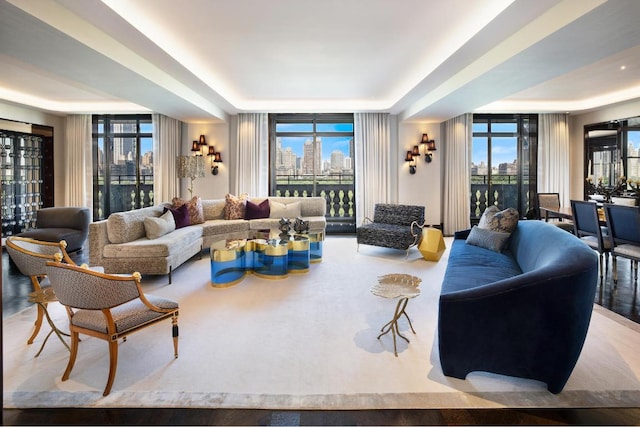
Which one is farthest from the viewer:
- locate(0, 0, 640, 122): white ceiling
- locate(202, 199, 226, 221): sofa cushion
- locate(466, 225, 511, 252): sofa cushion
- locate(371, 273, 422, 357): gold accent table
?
locate(202, 199, 226, 221): sofa cushion

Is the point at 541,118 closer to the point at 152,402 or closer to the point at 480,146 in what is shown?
the point at 480,146

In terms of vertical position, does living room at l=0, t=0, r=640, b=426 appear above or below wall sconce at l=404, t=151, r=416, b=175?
above

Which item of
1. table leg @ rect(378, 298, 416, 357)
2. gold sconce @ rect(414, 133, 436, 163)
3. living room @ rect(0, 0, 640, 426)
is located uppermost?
living room @ rect(0, 0, 640, 426)

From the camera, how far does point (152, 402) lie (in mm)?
2162

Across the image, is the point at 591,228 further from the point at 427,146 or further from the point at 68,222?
the point at 68,222

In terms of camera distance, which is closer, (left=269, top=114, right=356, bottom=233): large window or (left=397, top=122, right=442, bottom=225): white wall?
(left=397, top=122, right=442, bottom=225): white wall

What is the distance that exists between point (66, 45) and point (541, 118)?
8.89 meters

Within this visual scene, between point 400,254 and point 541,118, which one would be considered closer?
point 400,254

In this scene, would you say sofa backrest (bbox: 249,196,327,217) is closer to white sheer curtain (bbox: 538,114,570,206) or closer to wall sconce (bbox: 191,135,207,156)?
wall sconce (bbox: 191,135,207,156)

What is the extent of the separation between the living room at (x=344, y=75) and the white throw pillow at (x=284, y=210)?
134 cm

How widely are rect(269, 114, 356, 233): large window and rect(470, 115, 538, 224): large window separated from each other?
2937 millimetres

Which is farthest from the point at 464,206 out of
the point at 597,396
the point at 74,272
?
the point at 74,272

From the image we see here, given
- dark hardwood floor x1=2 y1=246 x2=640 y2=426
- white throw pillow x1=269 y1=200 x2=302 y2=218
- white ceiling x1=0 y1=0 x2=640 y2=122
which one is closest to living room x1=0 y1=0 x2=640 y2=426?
white ceiling x1=0 y1=0 x2=640 y2=122

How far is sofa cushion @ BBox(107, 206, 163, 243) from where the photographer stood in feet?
14.7
